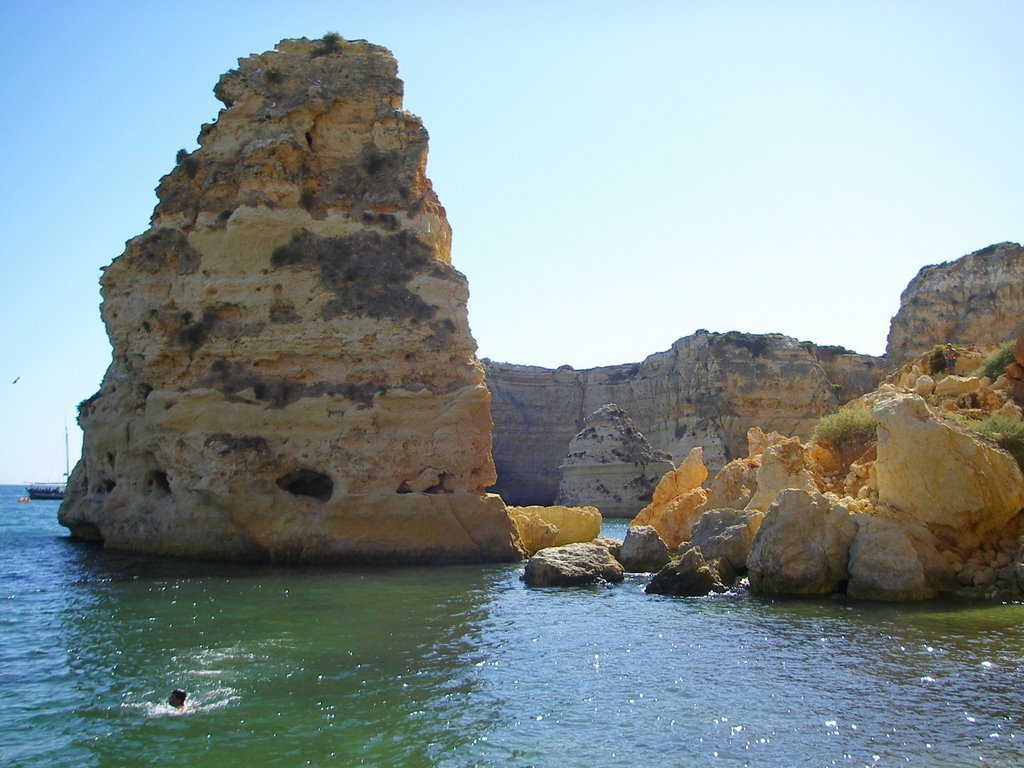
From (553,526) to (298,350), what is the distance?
8118 millimetres

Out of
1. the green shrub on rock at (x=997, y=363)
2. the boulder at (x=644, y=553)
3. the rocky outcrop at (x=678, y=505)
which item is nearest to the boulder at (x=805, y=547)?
the boulder at (x=644, y=553)

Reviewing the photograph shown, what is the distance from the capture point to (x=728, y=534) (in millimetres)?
17406

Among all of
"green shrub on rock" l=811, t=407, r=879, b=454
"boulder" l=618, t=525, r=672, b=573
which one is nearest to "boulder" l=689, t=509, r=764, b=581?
"boulder" l=618, t=525, r=672, b=573

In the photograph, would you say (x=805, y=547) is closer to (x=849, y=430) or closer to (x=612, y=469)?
(x=849, y=430)

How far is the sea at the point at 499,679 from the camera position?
303 inches

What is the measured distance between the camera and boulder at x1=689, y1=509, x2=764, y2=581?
55.8ft

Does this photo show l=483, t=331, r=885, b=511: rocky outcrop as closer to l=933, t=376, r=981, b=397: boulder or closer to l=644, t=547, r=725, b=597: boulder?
l=933, t=376, r=981, b=397: boulder

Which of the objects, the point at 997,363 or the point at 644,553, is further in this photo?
the point at 997,363

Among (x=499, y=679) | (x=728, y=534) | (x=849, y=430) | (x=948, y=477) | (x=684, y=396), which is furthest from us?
(x=684, y=396)

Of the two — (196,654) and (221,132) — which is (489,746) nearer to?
(196,654)

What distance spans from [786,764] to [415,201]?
1716 cm

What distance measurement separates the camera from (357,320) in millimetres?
20641

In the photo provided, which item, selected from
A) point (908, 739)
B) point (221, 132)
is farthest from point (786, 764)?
point (221, 132)

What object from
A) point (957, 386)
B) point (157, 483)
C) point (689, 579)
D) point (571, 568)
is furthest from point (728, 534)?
point (157, 483)
